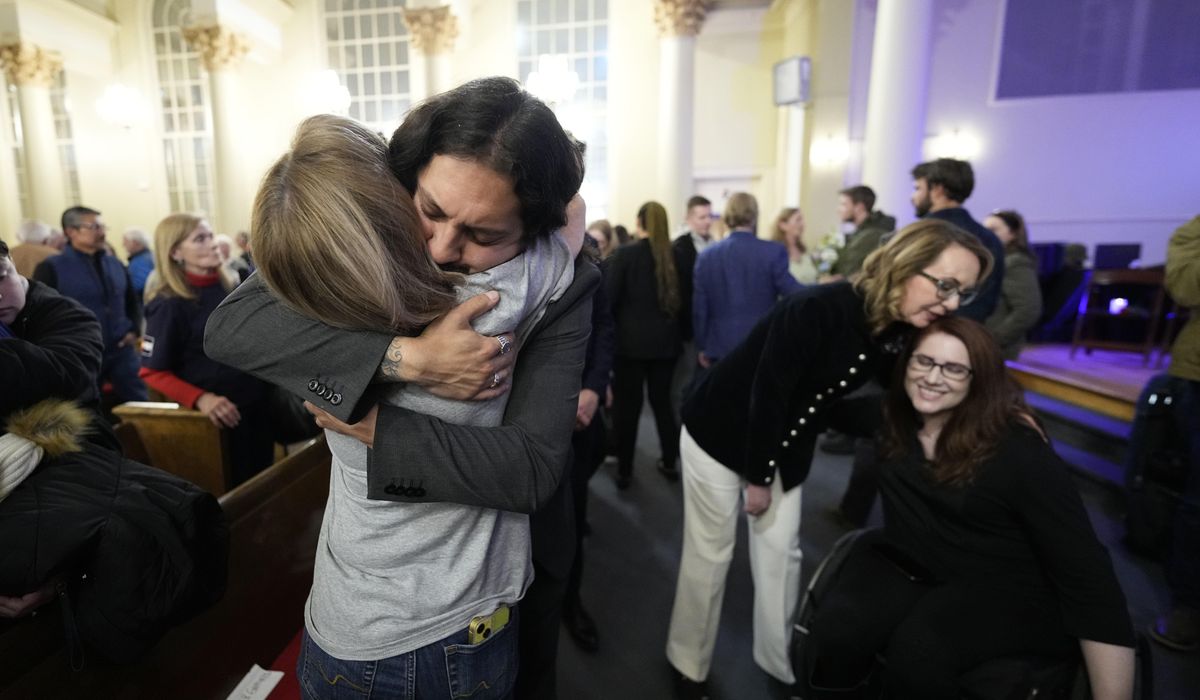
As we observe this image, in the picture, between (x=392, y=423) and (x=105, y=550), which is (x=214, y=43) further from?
(x=392, y=423)

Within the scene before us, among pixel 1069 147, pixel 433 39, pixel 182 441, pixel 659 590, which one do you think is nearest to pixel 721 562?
pixel 659 590

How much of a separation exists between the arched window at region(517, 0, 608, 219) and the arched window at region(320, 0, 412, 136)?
2.28m

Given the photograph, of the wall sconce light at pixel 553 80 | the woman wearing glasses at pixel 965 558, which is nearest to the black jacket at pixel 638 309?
the woman wearing glasses at pixel 965 558

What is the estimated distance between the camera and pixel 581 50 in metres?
10.8

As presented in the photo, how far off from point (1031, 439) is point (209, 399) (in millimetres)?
2768

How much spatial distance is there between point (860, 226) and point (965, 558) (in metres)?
3.46

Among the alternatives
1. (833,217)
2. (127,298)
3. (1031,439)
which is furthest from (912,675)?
(833,217)

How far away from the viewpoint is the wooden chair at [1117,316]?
18.9 ft

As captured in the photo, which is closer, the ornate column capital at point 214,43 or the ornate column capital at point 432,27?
the ornate column capital at point 214,43

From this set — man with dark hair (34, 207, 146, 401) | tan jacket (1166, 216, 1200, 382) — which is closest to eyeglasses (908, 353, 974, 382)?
tan jacket (1166, 216, 1200, 382)

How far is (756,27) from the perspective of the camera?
10.2m

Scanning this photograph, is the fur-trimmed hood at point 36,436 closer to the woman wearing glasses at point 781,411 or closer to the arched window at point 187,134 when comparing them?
the woman wearing glasses at point 781,411

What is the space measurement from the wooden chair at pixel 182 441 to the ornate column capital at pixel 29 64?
117 cm

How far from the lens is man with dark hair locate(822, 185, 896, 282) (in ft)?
14.4
